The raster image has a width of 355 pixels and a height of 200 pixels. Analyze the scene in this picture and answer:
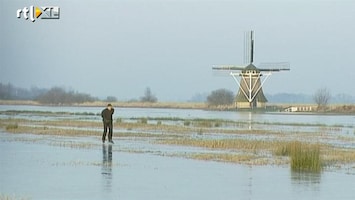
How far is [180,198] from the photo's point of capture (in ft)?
45.6

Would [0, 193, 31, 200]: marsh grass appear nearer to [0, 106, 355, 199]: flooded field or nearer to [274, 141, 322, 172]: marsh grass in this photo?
[0, 106, 355, 199]: flooded field

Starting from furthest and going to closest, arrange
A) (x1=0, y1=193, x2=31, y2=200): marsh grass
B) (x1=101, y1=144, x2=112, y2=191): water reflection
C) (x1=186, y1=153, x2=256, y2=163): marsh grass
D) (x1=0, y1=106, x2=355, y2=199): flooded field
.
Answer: (x1=186, y1=153, x2=256, y2=163): marsh grass → (x1=101, y1=144, x2=112, y2=191): water reflection → (x1=0, y1=106, x2=355, y2=199): flooded field → (x1=0, y1=193, x2=31, y2=200): marsh grass

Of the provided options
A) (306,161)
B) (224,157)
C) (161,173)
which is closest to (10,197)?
(161,173)

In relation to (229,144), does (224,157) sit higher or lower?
lower

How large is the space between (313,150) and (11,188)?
929cm

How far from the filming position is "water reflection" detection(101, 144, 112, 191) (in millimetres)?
15445

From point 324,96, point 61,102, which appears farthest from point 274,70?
point 61,102

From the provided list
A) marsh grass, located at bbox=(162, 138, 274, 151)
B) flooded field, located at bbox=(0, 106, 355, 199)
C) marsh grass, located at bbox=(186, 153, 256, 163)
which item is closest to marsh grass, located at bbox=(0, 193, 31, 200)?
flooded field, located at bbox=(0, 106, 355, 199)

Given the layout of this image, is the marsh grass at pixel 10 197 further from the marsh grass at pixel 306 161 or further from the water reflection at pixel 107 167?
the marsh grass at pixel 306 161

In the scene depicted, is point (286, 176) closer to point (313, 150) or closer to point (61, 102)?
point (313, 150)

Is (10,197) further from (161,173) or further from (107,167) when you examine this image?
(107,167)

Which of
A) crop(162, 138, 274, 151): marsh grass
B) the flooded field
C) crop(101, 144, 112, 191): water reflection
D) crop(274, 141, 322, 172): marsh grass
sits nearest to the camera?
the flooded field

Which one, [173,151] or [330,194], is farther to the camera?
[173,151]

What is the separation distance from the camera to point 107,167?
18.9 metres
